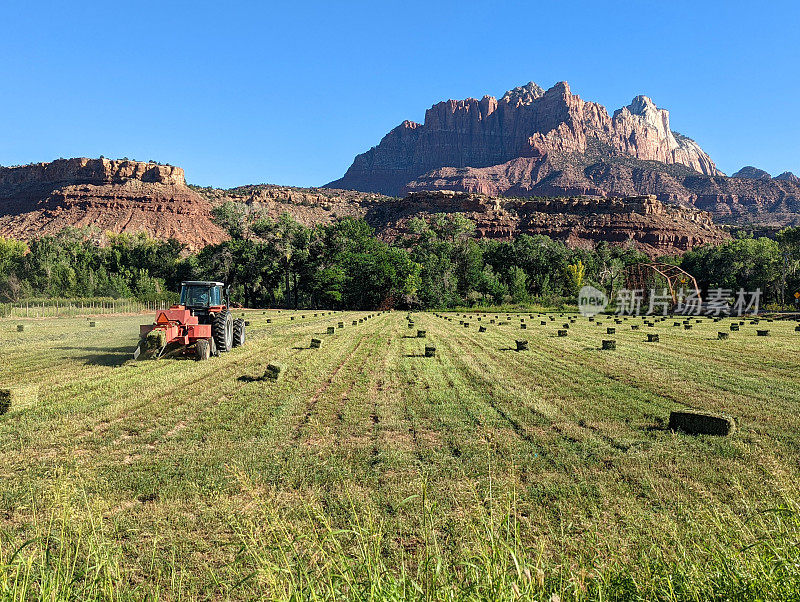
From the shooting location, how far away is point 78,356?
728 inches

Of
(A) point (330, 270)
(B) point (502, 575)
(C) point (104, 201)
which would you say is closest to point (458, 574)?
(B) point (502, 575)

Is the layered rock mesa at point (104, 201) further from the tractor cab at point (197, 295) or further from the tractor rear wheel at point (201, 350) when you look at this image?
the tractor rear wheel at point (201, 350)

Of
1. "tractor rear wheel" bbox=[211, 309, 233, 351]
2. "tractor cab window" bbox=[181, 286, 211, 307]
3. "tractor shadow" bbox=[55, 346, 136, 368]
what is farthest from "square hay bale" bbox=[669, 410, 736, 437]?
"tractor cab window" bbox=[181, 286, 211, 307]

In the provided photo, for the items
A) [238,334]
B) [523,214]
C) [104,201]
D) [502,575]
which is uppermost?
[523,214]

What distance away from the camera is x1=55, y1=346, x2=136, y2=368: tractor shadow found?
16500mm

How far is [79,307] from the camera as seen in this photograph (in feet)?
204

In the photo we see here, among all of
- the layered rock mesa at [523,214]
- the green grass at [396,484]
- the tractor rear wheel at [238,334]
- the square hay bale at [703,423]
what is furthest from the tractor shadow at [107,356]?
the layered rock mesa at [523,214]

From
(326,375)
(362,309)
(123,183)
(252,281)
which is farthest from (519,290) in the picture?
(123,183)

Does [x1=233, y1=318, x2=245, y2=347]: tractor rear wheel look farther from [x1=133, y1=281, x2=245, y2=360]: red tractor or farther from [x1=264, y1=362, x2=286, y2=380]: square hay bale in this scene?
[x1=264, y1=362, x2=286, y2=380]: square hay bale

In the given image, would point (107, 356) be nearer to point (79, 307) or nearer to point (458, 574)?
point (458, 574)

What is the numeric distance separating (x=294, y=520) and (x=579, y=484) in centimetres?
385

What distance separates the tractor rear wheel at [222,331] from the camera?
61.8 feet

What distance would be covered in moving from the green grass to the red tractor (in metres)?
1.52

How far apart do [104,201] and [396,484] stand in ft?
530
